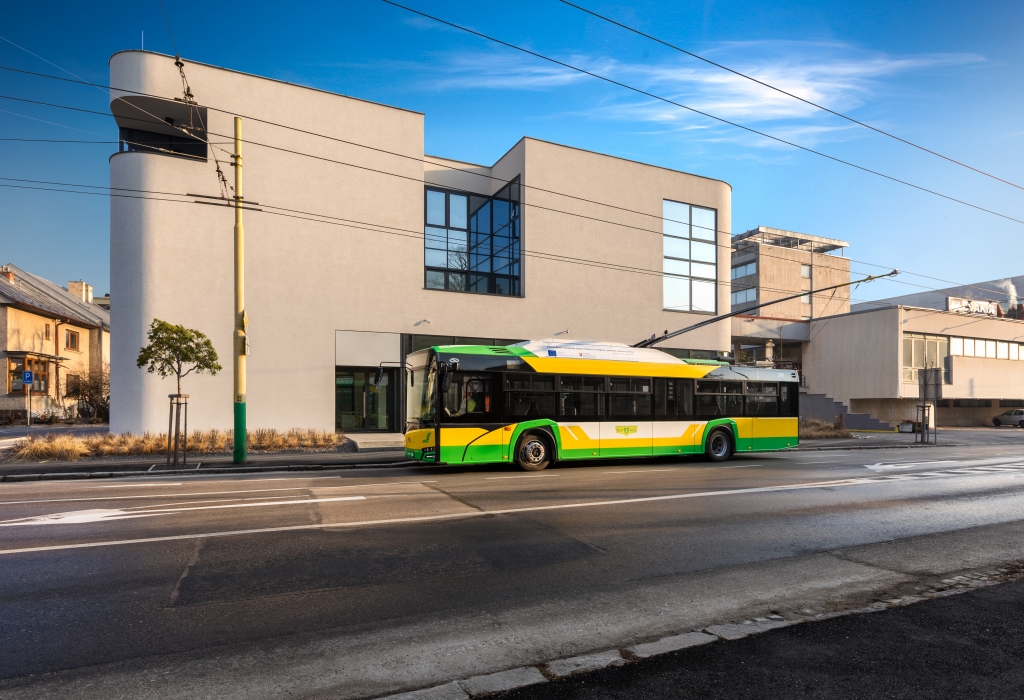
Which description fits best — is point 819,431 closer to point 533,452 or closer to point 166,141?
point 533,452

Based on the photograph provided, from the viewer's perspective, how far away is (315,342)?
2481 cm

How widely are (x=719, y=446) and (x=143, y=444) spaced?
16.9 metres

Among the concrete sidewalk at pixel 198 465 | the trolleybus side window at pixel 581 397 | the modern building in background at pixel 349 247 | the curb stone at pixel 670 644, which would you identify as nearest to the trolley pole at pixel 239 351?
the concrete sidewalk at pixel 198 465

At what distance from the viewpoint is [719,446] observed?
717 inches

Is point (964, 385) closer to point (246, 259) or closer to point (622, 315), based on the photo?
point (622, 315)

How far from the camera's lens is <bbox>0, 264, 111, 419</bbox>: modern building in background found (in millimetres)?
37906

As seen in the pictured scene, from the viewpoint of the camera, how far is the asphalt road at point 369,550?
4363 mm

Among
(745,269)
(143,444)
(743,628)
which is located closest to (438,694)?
(743,628)

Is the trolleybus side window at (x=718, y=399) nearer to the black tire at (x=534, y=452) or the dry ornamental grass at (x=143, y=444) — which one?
the black tire at (x=534, y=452)

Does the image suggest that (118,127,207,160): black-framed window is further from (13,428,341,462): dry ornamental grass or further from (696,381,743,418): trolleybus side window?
(696,381,743,418): trolleybus side window

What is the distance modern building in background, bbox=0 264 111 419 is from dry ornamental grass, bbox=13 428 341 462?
2029 centimetres

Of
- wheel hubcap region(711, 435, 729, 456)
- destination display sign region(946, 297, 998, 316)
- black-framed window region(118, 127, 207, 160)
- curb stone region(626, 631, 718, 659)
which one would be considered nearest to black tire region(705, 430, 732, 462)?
wheel hubcap region(711, 435, 729, 456)

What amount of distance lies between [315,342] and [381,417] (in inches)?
163

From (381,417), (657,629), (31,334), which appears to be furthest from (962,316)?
(31,334)
